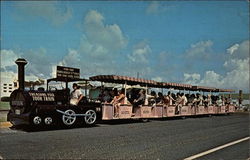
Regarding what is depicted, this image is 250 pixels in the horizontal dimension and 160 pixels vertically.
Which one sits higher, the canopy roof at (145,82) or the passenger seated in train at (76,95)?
the canopy roof at (145,82)

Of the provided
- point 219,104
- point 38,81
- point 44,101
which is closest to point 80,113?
point 44,101

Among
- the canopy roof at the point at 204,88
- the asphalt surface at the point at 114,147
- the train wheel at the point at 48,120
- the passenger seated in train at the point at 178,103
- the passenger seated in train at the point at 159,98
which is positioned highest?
the canopy roof at the point at 204,88

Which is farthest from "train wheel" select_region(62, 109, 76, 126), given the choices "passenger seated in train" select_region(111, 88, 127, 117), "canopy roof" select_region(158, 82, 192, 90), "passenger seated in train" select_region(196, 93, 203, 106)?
"passenger seated in train" select_region(196, 93, 203, 106)

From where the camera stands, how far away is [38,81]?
2178 centimetres

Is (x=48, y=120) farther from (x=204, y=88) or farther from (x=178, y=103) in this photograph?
(x=204, y=88)

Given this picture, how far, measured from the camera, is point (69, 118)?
11172 mm

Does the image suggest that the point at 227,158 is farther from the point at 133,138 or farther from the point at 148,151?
the point at 133,138

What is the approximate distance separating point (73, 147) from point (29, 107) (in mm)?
4261

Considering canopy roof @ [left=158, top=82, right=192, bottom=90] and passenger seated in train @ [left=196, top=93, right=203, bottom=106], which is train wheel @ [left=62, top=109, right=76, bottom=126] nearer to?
canopy roof @ [left=158, top=82, right=192, bottom=90]

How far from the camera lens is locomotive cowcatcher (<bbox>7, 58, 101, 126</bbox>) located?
10375 millimetres

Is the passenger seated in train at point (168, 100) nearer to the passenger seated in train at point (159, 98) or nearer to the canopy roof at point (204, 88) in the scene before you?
the passenger seated in train at point (159, 98)

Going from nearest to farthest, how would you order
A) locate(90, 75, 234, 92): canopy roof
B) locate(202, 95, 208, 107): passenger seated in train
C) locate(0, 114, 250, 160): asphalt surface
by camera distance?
locate(0, 114, 250, 160): asphalt surface, locate(90, 75, 234, 92): canopy roof, locate(202, 95, 208, 107): passenger seated in train

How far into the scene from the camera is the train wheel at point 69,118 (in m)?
11.0

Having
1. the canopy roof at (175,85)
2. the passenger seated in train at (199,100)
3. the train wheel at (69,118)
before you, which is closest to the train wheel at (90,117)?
the train wheel at (69,118)
